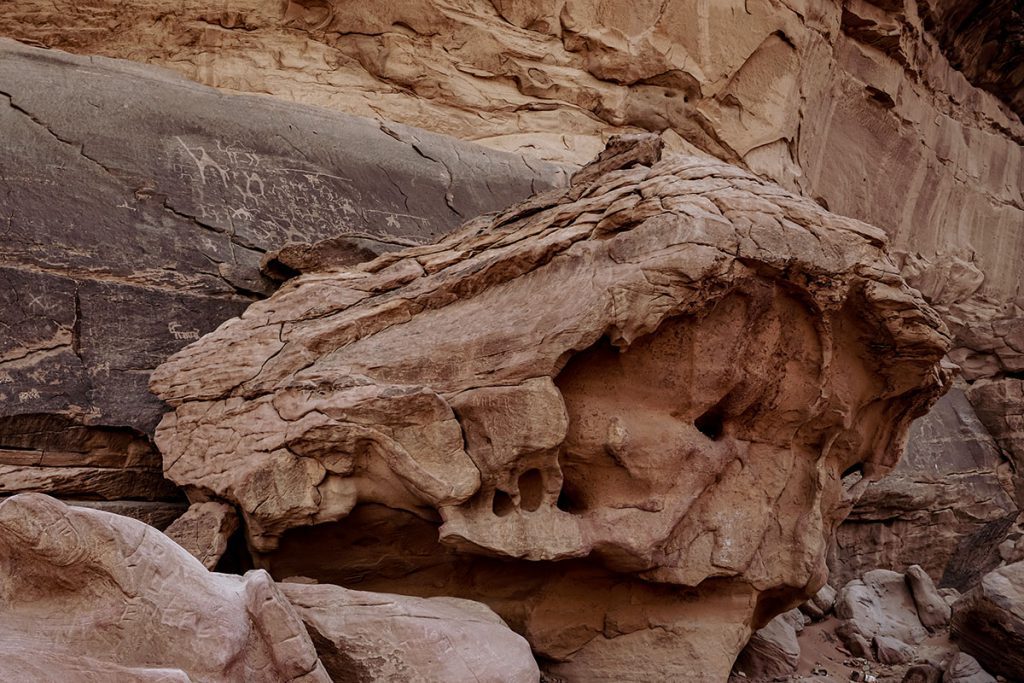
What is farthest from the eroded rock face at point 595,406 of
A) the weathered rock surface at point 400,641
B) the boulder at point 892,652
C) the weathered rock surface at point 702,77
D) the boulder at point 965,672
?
the weathered rock surface at point 702,77

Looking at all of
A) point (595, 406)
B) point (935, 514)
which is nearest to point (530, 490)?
point (595, 406)

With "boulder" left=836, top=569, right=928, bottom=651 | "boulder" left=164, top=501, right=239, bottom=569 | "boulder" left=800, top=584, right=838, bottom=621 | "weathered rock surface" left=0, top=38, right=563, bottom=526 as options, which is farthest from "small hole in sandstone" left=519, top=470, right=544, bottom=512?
"boulder" left=800, top=584, right=838, bottom=621

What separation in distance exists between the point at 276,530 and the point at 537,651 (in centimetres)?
99

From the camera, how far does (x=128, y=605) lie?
2.35 metres

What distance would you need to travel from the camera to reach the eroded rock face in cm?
314

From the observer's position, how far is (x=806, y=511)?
3.57m

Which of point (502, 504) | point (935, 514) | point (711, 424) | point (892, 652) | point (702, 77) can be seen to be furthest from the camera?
point (702, 77)

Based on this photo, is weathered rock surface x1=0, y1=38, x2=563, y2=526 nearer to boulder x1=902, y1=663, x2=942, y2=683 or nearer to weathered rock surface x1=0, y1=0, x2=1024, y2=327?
weathered rock surface x1=0, y1=0, x2=1024, y2=327

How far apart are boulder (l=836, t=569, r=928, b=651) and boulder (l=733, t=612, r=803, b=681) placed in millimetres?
920

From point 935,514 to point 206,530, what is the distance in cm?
525

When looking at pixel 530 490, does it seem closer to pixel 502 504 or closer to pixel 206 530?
pixel 502 504

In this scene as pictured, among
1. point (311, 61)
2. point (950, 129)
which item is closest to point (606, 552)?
point (311, 61)

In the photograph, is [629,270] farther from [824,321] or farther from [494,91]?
[494,91]

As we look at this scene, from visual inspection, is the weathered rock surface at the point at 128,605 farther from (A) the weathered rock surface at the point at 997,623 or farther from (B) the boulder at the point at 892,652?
(B) the boulder at the point at 892,652
